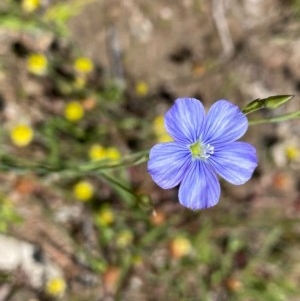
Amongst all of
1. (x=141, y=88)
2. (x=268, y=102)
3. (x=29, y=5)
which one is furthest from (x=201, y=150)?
(x=29, y=5)

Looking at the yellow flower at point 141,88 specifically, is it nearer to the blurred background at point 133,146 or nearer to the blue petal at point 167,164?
the blurred background at point 133,146

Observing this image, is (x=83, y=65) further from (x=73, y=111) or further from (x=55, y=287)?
(x=55, y=287)

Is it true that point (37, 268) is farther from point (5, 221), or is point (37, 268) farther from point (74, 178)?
point (74, 178)

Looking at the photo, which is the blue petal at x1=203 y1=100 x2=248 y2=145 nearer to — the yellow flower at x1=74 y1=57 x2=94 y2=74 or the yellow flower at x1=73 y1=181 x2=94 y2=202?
the yellow flower at x1=73 y1=181 x2=94 y2=202

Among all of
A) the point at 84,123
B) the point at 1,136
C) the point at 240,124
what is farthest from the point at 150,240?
the point at 240,124

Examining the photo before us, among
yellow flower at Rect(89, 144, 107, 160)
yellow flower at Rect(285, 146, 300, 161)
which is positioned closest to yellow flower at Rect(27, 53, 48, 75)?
yellow flower at Rect(89, 144, 107, 160)

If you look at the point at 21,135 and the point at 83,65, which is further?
the point at 83,65
